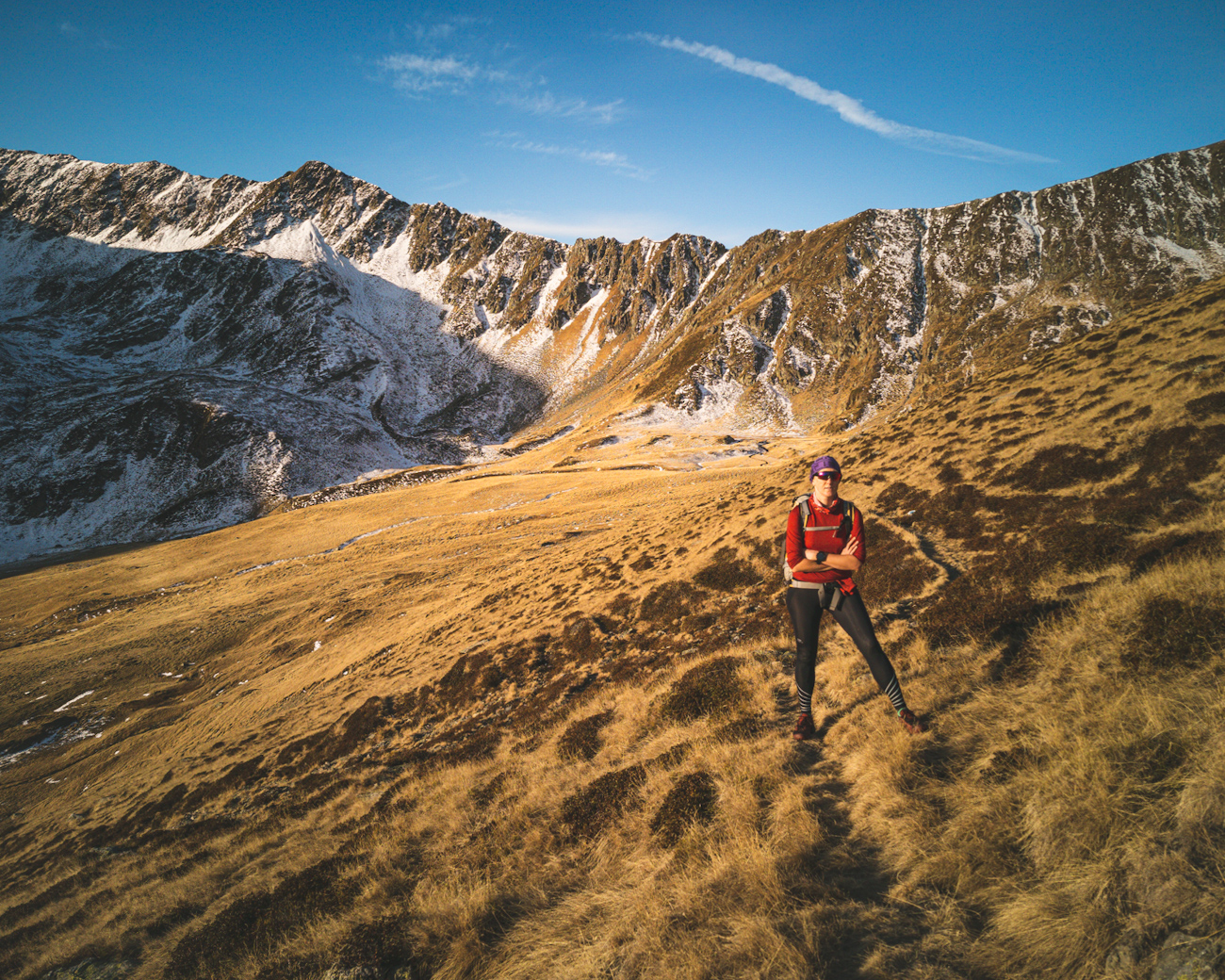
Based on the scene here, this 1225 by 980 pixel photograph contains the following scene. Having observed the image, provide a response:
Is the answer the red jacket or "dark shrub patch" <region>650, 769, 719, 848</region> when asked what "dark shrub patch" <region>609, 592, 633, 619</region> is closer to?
"dark shrub patch" <region>650, 769, 719, 848</region>

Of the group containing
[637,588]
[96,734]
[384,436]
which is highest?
[384,436]

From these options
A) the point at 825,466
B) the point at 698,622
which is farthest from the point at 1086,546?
the point at 698,622

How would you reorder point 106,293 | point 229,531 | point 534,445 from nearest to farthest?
point 229,531 → point 534,445 → point 106,293

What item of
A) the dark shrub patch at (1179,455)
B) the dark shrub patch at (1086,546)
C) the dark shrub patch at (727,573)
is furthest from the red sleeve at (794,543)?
the dark shrub patch at (727,573)

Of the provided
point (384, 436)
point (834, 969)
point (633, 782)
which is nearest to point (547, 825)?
point (633, 782)

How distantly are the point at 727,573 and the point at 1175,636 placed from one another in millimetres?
13075

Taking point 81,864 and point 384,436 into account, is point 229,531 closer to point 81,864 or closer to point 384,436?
point 384,436

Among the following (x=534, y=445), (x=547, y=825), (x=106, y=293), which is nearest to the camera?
(x=547, y=825)

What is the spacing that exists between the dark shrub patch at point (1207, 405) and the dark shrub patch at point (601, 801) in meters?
15.7

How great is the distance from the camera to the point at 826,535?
6.48m

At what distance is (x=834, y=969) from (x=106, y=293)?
257230 mm

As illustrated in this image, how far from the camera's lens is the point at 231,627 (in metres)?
35.0

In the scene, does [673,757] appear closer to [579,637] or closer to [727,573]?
[579,637]

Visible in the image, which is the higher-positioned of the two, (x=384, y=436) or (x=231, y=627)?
(x=384, y=436)
